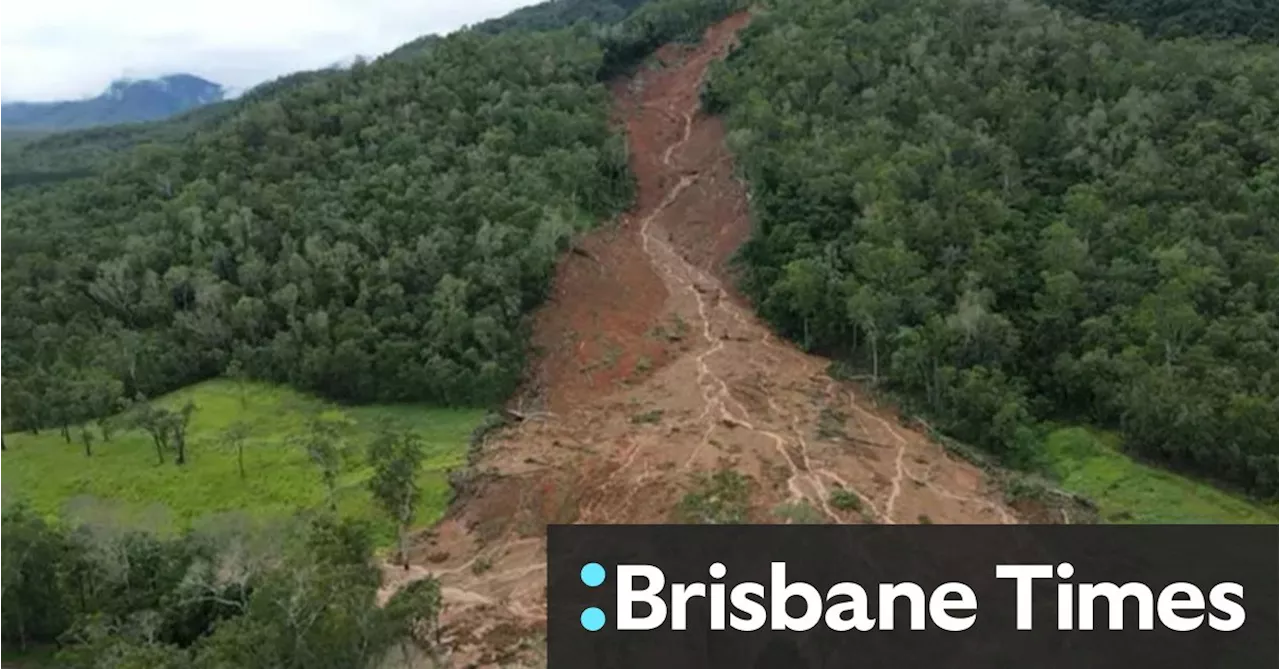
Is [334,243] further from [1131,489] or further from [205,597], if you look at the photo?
[1131,489]

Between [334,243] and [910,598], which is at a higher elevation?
[334,243]

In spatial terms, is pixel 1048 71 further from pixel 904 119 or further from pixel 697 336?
pixel 697 336

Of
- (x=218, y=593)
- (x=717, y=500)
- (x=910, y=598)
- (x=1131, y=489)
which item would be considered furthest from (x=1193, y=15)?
(x=218, y=593)

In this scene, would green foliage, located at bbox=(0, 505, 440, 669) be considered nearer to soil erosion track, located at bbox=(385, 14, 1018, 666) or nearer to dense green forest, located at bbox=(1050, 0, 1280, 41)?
soil erosion track, located at bbox=(385, 14, 1018, 666)

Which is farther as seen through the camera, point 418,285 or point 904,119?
point 904,119

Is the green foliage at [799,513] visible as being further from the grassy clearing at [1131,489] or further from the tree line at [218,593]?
the tree line at [218,593]

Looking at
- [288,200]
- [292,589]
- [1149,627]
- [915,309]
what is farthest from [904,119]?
[292,589]
